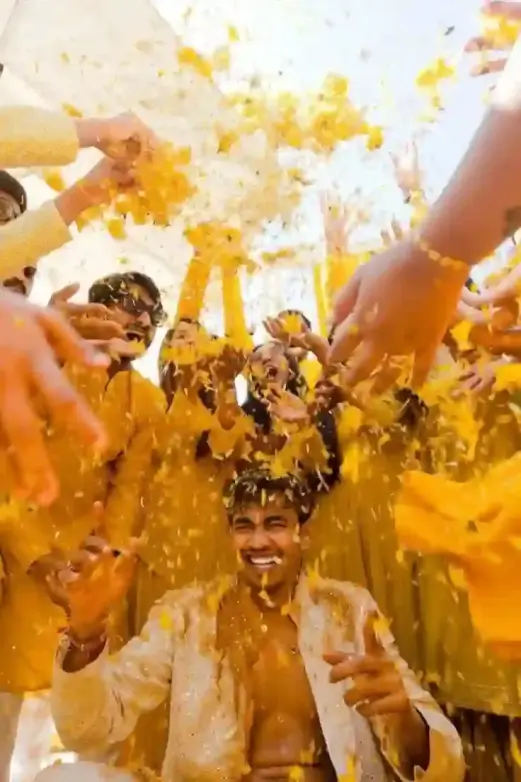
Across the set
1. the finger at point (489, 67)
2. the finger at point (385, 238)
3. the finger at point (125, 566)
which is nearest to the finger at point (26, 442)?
the finger at point (125, 566)

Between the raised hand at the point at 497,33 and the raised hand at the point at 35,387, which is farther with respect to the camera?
the raised hand at the point at 497,33

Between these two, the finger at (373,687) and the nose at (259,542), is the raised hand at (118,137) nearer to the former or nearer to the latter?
the nose at (259,542)

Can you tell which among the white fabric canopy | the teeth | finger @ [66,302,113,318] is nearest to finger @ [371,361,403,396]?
the white fabric canopy

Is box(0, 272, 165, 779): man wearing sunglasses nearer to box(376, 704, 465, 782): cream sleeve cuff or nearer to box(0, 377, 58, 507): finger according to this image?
box(0, 377, 58, 507): finger

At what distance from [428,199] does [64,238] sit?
1.43ft

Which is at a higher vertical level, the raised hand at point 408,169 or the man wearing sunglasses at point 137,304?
the raised hand at point 408,169

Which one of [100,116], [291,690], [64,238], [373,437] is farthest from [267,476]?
[100,116]

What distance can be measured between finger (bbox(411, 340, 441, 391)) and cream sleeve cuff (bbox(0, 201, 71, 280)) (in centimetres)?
44

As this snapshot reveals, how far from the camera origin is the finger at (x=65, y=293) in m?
1.04

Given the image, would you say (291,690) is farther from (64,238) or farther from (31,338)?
(64,238)

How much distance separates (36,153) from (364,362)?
0.47 m

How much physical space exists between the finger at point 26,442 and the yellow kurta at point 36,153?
0.19 metres

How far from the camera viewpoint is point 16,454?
0.96 m

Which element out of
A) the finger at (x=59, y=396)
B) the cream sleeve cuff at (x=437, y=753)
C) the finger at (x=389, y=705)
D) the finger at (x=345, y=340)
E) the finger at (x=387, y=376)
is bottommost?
the cream sleeve cuff at (x=437, y=753)
